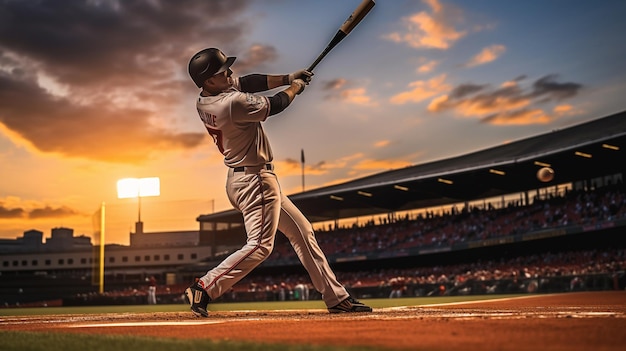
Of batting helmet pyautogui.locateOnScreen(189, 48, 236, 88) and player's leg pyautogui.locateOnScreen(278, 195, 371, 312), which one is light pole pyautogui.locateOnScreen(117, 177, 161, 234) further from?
batting helmet pyautogui.locateOnScreen(189, 48, 236, 88)

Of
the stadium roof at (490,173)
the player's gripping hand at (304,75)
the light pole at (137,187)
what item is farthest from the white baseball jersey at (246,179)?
the light pole at (137,187)

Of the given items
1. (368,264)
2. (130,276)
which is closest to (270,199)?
(368,264)

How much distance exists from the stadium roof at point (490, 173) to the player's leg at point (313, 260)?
72.2 feet

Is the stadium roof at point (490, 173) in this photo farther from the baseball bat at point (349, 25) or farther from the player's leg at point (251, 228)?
the player's leg at point (251, 228)

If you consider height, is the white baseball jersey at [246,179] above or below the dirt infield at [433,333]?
above

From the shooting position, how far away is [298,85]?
551 cm

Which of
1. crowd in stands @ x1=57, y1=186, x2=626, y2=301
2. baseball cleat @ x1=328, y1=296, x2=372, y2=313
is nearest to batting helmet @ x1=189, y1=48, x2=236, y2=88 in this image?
baseball cleat @ x1=328, y1=296, x2=372, y2=313

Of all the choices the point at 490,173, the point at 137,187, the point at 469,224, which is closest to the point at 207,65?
the point at 490,173

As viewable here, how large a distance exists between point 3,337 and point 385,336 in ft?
7.48

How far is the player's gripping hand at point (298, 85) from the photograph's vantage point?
546 cm

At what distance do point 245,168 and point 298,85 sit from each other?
81 cm

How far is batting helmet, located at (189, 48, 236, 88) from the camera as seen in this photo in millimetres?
5328

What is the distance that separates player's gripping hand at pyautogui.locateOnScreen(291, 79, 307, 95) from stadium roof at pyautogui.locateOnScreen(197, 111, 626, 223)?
873 inches

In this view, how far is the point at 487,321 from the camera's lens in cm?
412
